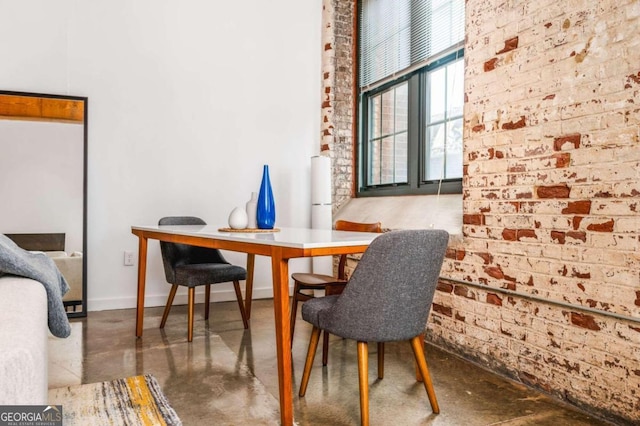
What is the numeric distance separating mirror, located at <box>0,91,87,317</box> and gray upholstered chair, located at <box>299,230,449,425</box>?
272 centimetres

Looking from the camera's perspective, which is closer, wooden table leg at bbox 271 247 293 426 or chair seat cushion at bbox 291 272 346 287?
wooden table leg at bbox 271 247 293 426

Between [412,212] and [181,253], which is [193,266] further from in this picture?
[412,212]

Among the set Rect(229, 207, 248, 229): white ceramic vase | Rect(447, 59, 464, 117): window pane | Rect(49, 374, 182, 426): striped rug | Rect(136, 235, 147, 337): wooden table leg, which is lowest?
Rect(49, 374, 182, 426): striped rug

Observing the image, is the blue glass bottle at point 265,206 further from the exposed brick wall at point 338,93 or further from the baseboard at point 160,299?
the exposed brick wall at point 338,93

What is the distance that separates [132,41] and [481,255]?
10.7ft

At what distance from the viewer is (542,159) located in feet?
7.57

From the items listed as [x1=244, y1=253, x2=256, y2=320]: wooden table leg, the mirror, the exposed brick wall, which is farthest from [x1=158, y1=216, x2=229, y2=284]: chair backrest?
the exposed brick wall

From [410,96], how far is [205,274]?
6.84ft

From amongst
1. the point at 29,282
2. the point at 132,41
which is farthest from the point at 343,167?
the point at 29,282

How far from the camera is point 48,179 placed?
3791 millimetres

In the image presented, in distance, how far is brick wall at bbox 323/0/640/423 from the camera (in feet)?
6.39

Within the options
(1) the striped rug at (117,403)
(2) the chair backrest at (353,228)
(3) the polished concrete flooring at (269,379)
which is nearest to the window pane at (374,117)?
(2) the chair backrest at (353,228)

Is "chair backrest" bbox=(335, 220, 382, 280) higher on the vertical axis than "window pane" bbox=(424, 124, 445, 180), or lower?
lower

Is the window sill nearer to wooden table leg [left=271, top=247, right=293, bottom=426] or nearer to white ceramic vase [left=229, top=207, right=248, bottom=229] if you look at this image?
white ceramic vase [left=229, top=207, right=248, bottom=229]
